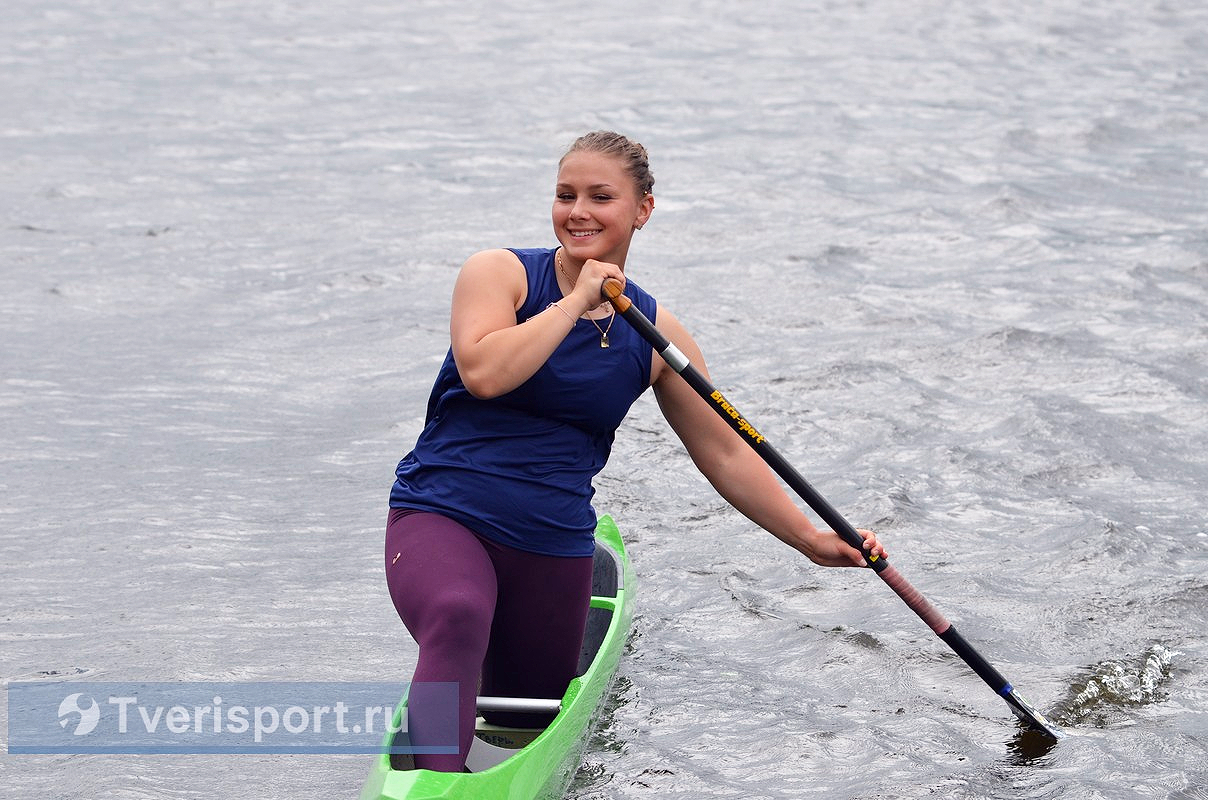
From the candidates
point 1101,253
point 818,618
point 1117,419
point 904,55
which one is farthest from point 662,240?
point 904,55

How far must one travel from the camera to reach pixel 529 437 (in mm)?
4672

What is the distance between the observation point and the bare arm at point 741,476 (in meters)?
5.09

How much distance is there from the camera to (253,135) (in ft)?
54.1

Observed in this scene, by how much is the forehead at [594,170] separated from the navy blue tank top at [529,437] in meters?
0.31

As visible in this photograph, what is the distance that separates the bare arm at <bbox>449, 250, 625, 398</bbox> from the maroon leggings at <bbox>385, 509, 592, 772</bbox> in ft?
1.67

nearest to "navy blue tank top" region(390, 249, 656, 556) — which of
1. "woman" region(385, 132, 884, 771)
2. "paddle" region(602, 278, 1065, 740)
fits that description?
"woman" region(385, 132, 884, 771)

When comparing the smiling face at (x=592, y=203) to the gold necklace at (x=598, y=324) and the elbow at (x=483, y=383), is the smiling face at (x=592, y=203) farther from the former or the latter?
the elbow at (x=483, y=383)

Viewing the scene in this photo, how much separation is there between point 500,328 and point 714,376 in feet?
18.4

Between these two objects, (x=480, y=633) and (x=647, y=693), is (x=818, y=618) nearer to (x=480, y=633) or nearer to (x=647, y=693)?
(x=647, y=693)

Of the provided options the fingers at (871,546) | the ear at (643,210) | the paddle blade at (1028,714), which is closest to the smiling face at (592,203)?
the ear at (643,210)

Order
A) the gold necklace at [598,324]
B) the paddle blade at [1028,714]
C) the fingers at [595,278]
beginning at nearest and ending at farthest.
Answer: the fingers at [595,278]
the gold necklace at [598,324]
the paddle blade at [1028,714]

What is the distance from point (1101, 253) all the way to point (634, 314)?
30.8 ft

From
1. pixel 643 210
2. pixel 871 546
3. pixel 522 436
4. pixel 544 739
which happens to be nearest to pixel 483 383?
pixel 522 436

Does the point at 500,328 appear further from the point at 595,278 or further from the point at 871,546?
the point at 871,546
